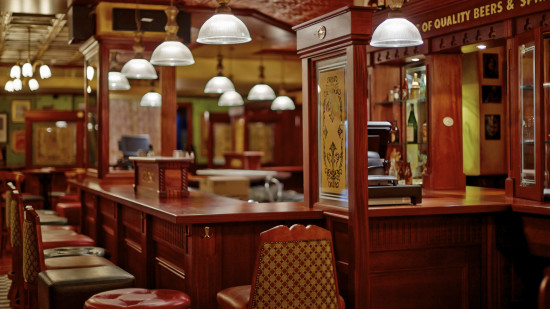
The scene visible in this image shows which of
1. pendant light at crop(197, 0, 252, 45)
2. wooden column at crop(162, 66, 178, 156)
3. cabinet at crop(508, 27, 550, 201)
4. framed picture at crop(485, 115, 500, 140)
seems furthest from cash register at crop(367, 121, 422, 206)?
wooden column at crop(162, 66, 178, 156)

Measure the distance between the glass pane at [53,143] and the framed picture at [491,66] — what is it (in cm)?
1410

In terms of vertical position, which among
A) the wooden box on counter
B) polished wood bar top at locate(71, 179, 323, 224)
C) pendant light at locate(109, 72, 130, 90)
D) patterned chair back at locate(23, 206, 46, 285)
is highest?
pendant light at locate(109, 72, 130, 90)

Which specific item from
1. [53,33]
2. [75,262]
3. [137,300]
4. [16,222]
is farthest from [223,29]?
[53,33]

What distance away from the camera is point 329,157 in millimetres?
4844

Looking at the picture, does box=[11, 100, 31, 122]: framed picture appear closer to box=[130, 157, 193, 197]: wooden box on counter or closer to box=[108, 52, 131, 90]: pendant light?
box=[108, 52, 131, 90]: pendant light

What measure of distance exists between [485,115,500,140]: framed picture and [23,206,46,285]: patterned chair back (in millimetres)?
5296

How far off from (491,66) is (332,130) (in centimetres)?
387

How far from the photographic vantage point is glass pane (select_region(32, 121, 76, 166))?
19453mm

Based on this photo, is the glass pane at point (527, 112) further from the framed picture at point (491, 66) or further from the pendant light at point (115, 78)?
the pendant light at point (115, 78)

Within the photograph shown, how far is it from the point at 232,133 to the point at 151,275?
57.4ft

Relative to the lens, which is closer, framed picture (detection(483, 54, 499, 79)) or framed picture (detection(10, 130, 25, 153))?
framed picture (detection(483, 54, 499, 79))

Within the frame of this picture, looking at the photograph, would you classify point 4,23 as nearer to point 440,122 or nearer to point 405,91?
point 405,91

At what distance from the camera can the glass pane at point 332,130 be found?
4648 millimetres

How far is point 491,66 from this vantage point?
26.2ft
